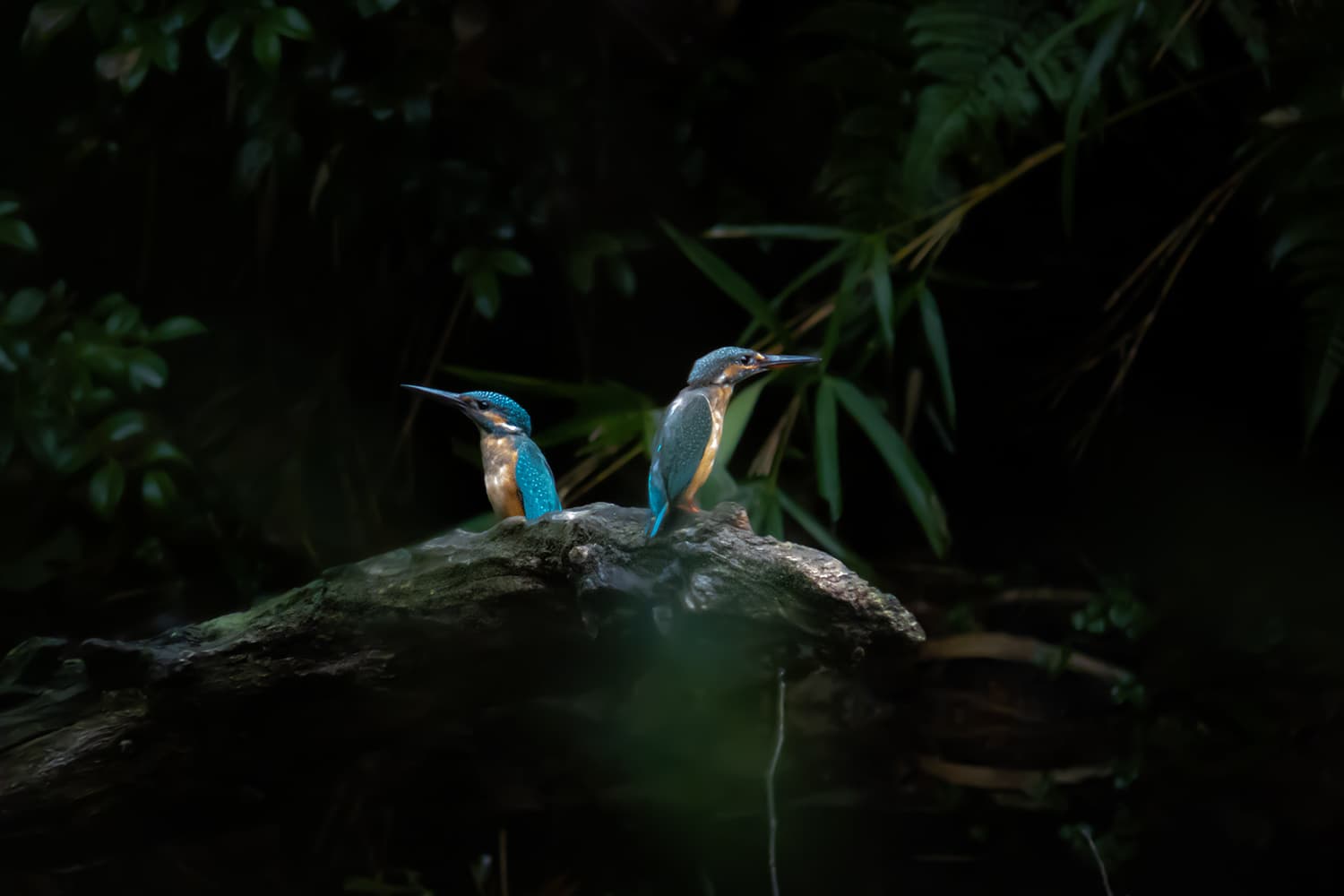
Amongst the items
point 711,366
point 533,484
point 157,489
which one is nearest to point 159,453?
point 157,489

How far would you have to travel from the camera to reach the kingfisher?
121cm

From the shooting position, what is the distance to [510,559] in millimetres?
1255

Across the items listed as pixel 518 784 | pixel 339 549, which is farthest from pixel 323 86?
pixel 518 784

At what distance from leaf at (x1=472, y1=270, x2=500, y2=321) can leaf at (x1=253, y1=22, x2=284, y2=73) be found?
20.9 inches

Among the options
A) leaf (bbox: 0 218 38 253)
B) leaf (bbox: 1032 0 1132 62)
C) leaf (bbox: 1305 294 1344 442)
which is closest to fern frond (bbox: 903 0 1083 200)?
leaf (bbox: 1032 0 1132 62)

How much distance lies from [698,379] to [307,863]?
0.91 m

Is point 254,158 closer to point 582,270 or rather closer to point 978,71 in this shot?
point 582,270

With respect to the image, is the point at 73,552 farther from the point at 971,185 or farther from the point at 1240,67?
the point at 1240,67

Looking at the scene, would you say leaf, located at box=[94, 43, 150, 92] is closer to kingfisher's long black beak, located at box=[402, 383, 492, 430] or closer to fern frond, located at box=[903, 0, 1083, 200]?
kingfisher's long black beak, located at box=[402, 383, 492, 430]

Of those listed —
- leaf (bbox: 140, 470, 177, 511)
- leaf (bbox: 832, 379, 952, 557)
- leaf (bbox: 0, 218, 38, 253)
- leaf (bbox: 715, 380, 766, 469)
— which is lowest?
leaf (bbox: 832, 379, 952, 557)

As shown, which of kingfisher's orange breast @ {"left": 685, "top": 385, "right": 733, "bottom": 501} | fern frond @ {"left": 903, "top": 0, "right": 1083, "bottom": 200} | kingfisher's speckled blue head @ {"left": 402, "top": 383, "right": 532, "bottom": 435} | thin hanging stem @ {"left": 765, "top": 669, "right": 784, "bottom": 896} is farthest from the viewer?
fern frond @ {"left": 903, "top": 0, "right": 1083, "bottom": 200}

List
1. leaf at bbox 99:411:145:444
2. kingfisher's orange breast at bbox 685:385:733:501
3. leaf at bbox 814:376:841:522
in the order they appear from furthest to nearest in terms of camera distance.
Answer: leaf at bbox 99:411:145:444, leaf at bbox 814:376:841:522, kingfisher's orange breast at bbox 685:385:733:501

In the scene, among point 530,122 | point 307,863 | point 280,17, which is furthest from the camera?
point 530,122

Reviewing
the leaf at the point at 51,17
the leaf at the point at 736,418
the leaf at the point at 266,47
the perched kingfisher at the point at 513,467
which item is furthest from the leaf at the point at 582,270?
the leaf at the point at 51,17
